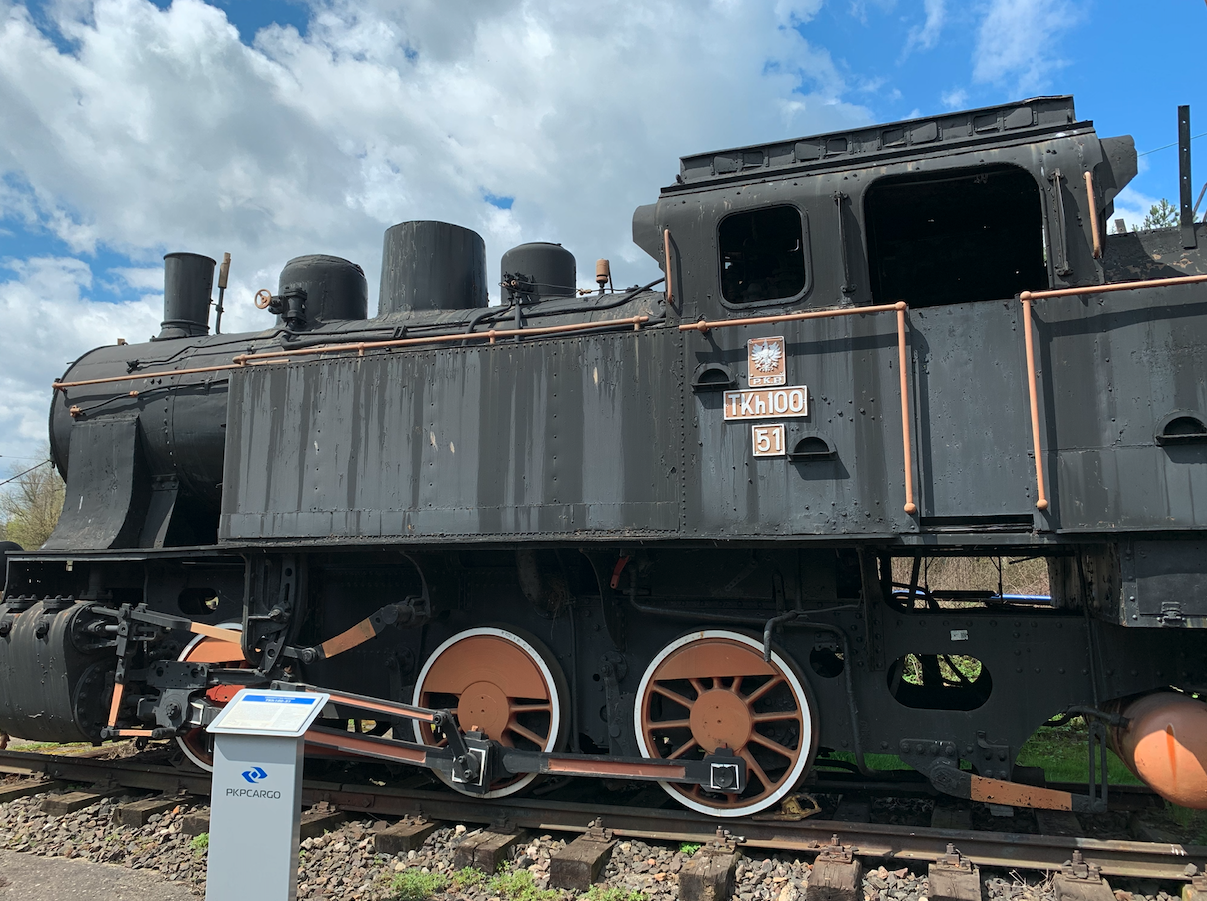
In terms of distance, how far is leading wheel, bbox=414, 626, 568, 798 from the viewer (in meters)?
5.59

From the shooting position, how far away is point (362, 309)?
25.8ft

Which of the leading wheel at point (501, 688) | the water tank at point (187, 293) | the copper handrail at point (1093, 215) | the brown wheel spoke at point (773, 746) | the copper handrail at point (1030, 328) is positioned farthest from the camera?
the water tank at point (187, 293)

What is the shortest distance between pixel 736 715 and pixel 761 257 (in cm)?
307

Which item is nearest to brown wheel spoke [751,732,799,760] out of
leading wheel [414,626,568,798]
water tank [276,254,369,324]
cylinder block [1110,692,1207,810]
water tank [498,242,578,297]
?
leading wheel [414,626,568,798]

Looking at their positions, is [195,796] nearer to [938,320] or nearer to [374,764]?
[374,764]

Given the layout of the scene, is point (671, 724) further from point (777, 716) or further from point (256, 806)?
point (256, 806)

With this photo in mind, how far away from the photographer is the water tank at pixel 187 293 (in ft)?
27.1

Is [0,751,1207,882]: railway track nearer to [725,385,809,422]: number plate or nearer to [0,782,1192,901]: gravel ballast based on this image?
[0,782,1192,901]: gravel ballast

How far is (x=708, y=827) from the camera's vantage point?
5.07 metres

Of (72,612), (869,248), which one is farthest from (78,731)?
(869,248)

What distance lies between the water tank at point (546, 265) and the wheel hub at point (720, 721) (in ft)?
12.6

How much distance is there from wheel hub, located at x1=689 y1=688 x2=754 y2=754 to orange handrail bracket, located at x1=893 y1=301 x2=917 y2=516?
1719 millimetres

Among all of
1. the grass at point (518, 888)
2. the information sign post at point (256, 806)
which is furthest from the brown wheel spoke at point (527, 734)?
the information sign post at point (256, 806)

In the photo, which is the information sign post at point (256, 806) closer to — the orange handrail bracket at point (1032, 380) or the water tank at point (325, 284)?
the orange handrail bracket at point (1032, 380)
